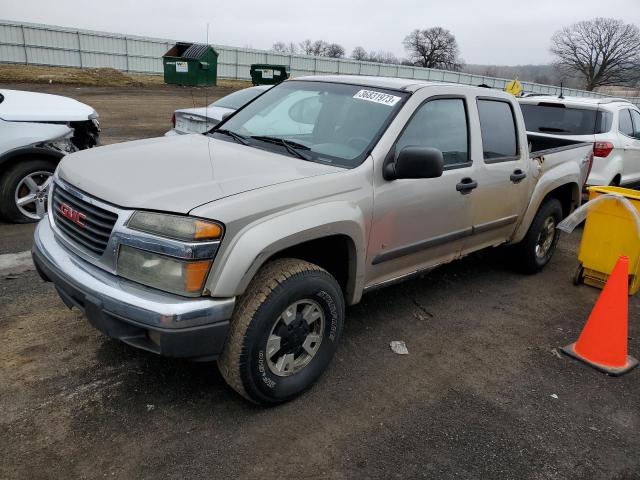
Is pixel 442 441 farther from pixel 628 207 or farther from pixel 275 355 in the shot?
pixel 628 207

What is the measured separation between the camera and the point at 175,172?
2.90 metres

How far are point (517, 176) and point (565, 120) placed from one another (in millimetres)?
3559

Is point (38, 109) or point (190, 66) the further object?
point (190, 66)

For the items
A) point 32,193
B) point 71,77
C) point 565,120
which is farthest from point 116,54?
point 565,120

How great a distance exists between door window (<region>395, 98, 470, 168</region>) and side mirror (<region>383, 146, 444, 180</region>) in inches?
10.0

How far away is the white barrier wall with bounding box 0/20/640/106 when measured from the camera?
86.9 ft

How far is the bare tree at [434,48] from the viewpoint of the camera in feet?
246

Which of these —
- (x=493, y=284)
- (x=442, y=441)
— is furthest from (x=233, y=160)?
(x=493, y=284)

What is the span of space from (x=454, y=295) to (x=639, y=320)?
1.60 metres

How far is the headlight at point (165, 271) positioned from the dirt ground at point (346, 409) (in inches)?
32.3

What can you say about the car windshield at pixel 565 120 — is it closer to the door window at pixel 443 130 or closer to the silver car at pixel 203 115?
the silver car at pixel 203 115

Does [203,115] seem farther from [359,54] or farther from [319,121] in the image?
[359,54]

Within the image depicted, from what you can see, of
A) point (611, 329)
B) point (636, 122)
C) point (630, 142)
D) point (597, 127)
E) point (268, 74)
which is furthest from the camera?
point (268, 74)

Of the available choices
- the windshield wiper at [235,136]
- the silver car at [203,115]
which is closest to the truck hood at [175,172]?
the windshield wiper at [235,136]
